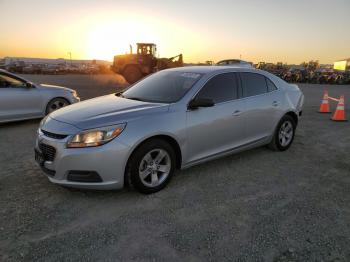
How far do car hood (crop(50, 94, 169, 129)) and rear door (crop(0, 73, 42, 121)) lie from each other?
4010mm

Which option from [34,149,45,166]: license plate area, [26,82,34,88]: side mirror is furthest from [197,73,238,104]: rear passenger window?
[26,82,34,88]: side mirror

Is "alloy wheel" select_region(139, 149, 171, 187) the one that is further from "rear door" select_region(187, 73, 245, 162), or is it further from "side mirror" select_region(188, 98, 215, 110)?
"side mirror" select_region(188, 98, 215, 110)

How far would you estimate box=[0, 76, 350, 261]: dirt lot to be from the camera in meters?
2.93

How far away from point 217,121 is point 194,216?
1.55 meters

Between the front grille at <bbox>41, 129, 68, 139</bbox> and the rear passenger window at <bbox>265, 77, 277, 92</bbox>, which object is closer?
the front grille at <bbox>41, 129, 68, 139</bbox>

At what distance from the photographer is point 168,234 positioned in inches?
126

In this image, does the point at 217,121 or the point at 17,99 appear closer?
the point at 217,121

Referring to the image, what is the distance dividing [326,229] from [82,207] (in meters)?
2.65

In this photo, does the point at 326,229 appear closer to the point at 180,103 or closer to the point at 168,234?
the point at 168,234

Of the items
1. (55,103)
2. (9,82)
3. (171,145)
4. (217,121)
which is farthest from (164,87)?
(9,82)

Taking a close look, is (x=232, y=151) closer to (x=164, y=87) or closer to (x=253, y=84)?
(x=253, y=84)

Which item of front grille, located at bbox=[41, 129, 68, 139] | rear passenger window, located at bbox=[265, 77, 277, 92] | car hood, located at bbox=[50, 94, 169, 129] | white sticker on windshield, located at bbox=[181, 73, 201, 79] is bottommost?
front grille, located at bbox=[41, 129, 68, 139]

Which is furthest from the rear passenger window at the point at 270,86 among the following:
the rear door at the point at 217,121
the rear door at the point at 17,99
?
the rear door at the point at 17,99

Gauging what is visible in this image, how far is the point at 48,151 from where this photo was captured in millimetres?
3893
